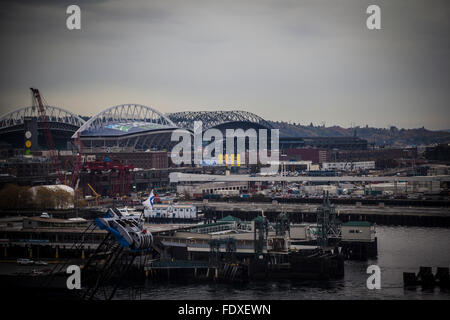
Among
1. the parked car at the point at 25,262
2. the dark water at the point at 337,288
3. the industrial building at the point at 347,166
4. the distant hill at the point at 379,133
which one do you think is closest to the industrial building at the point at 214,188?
the industrial building at the point at 347,166

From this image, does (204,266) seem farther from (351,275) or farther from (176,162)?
(176,162)

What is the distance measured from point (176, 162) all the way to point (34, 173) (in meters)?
21.9

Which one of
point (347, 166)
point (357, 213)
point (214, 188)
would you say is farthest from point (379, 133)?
point (357, 213)

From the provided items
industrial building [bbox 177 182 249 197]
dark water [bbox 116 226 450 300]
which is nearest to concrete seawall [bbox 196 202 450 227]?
industrial building [bbox 177 182 249 197]

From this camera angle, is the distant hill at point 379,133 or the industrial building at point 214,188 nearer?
the industrial building at point 214,188

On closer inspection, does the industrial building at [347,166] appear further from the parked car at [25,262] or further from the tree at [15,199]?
the parked car at [25,262]

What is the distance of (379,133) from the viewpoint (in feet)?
553

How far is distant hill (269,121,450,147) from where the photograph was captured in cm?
14012

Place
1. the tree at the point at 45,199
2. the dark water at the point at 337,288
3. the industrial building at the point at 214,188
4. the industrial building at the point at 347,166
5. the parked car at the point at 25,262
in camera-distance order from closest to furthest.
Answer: the dark water at the point at 337,288
the parked car at the point at 25,262
the tree at the point at 45,199
the industrial building at the point at 214,188
the industrial building at the point at 347,166

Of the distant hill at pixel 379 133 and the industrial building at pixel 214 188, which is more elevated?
the distant hill at pixel 379 133

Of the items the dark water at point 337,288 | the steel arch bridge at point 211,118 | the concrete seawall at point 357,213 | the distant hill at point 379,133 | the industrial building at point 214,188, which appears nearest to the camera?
the dark water at point 337,288

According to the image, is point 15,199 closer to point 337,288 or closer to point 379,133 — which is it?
point 337,288

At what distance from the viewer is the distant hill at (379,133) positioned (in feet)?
460

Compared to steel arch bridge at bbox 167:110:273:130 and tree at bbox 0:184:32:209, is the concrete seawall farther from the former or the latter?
steel arch bridge at bbox 167:110:273:130
